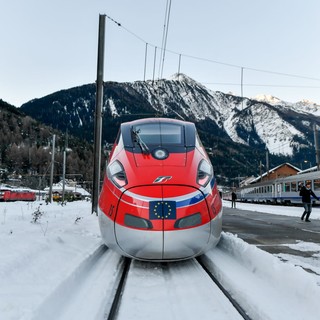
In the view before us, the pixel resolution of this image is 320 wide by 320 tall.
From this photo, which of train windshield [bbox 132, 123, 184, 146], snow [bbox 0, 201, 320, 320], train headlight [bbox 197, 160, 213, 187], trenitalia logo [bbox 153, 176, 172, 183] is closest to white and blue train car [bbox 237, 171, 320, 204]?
train windshield [bbox 132, 123, 184, 146]

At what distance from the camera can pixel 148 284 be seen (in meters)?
3.71

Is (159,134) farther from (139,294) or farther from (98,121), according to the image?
(98,121)

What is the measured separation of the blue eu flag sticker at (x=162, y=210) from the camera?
12.7 feet

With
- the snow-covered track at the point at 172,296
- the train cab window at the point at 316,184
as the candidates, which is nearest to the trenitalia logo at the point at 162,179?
the snow-covered track at the point at 172,296

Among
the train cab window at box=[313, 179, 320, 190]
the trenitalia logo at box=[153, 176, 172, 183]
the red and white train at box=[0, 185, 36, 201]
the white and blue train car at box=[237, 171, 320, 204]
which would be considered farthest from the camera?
the red and white train at box=[0, 185, 36, 201]

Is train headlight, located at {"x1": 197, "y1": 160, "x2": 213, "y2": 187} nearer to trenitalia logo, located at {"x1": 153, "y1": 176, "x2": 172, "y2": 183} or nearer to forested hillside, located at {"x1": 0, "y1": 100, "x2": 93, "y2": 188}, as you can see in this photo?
trenitalia logo, located at {"x1": 153, "y1": 176, "x2": 172, "y2": 183}

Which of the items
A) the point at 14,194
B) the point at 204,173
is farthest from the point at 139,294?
the point at 14,194

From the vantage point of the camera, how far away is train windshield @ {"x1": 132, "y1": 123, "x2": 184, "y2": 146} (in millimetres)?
5134

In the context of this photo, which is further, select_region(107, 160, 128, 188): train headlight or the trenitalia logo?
select_region(107, 160, 128, 188): train headlight

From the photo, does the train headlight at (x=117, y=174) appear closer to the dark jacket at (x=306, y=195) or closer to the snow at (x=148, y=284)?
the snow at (x=148, y=284)

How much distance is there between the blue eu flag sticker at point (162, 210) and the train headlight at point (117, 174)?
0.60 m

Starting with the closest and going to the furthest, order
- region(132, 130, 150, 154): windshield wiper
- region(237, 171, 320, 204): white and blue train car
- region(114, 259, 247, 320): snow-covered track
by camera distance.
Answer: region(114, 259, 247, 320): snow-covered track → region(132, 130, 150, 154): windshield wiper → region(237, 171, 320, 204): white and blue train car

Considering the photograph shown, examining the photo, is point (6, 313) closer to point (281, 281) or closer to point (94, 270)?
point (94, 270)

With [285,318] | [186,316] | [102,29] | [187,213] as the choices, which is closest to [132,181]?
[187,213]
